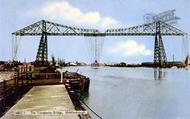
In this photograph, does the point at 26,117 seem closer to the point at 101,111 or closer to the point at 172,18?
the point at 101,111

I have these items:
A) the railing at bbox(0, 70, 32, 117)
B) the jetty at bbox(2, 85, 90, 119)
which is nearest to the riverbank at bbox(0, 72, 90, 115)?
the railing at bbox(0, 70, 32, 117)

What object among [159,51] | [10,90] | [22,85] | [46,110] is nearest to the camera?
[46,110]

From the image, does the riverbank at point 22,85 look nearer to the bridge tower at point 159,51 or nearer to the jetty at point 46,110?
the jetty at point 46,110

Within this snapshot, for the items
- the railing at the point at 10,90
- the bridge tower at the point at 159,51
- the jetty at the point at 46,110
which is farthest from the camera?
the bridge tower at the point at 159,51

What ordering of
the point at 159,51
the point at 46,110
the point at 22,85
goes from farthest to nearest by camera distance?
the point at 159,51, the point at 22,85, the point at 46,110

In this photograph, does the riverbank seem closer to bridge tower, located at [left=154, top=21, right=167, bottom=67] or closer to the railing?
the railing

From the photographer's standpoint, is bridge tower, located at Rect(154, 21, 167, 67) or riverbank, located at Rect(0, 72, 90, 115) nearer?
riverbank, located at Rect(0, 72, 90, 115)

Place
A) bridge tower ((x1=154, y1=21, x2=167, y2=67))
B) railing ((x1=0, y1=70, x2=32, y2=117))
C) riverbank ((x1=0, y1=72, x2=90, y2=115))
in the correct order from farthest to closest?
bridge tower ((x1=154, y1=21, x2=167, y2=67)) → riverbank ((x1=0, y1=72, x2=90, y2=115)) → railing ((x1=0, y1=70, x2=32, y2=117))

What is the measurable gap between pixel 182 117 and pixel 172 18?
104051 millimetres

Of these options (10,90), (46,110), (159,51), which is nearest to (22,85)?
(10,90)

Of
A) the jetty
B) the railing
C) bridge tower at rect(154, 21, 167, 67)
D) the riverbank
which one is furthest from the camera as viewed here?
bridge tower at rect(154, 21, 167, 67)

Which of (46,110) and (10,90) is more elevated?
(10,90)

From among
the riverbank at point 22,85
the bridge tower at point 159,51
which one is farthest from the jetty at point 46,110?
the bridge tower at point 159,51

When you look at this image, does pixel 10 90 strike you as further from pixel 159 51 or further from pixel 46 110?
pixel 159 51
